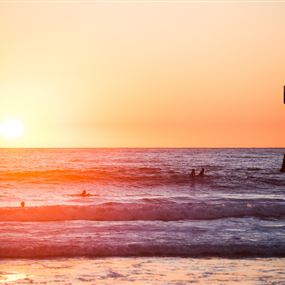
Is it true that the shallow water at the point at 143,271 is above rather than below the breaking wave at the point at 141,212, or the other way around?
below

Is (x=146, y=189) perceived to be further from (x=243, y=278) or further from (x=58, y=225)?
(x=243, y=278)

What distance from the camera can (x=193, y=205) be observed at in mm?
24266

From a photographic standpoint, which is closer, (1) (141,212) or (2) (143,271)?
(2) (143,271)

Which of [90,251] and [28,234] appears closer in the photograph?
[90,251]

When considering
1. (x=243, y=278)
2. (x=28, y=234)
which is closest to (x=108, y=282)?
(x=243, y=278)

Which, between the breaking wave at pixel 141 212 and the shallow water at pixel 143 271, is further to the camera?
the breaking wave at pixel 141 212

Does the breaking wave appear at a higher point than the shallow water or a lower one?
higher

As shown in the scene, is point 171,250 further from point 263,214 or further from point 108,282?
point 263,214

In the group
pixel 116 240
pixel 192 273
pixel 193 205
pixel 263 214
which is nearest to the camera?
pixel 192 273

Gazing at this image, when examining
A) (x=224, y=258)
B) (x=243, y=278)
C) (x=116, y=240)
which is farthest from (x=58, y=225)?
(x=243, y=278)

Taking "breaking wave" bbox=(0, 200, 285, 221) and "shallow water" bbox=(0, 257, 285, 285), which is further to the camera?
"breaking wave" bbox=(0, 200, 285, 221)

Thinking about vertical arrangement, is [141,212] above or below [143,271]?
above

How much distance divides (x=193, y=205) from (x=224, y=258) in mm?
11545

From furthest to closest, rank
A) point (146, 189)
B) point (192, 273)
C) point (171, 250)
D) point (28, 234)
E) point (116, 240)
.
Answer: point (146, 189) → point (28, 234) → point (116, 240) → point (171, 250) → point (192, 273)
